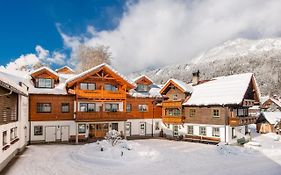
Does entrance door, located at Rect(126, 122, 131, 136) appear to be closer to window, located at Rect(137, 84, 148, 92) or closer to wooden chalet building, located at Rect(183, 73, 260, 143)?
window, located at Rect(137, 84, 148, 92)

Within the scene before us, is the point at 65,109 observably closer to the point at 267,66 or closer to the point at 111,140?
the point at 111,140

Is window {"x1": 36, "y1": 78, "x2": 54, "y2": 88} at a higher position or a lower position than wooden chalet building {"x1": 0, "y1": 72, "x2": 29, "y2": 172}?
higher

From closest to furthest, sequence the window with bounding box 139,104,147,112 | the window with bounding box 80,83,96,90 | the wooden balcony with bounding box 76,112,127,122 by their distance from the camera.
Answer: the wooden balcony with bounding box 76,112,127,122 < the window with bounding box 80,83,96,90 < the window with bounding box 139,104,147,112

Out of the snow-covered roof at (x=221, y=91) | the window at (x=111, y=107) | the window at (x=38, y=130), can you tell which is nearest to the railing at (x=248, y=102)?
the snow-covered roof at (x=221, y=91)

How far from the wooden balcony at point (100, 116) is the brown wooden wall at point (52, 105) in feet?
6.08

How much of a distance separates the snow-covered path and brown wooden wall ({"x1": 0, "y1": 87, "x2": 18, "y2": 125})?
347cm

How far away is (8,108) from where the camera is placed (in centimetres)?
1989

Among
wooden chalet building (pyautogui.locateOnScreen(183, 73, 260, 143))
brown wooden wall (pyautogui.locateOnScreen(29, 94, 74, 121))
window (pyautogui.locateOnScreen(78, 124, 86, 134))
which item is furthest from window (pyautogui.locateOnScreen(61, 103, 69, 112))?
wooden chalet building (pyautogui.locateOnScreen(183, 73, 260, 143))

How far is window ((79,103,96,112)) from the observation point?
33.0m

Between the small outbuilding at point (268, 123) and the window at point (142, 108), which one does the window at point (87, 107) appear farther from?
the small outbuilding at point (268, 123)

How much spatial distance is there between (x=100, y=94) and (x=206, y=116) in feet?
45.2

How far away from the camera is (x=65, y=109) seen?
3241 centimetres

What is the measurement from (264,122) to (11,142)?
133 ft

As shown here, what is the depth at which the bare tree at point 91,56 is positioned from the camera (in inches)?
2206
